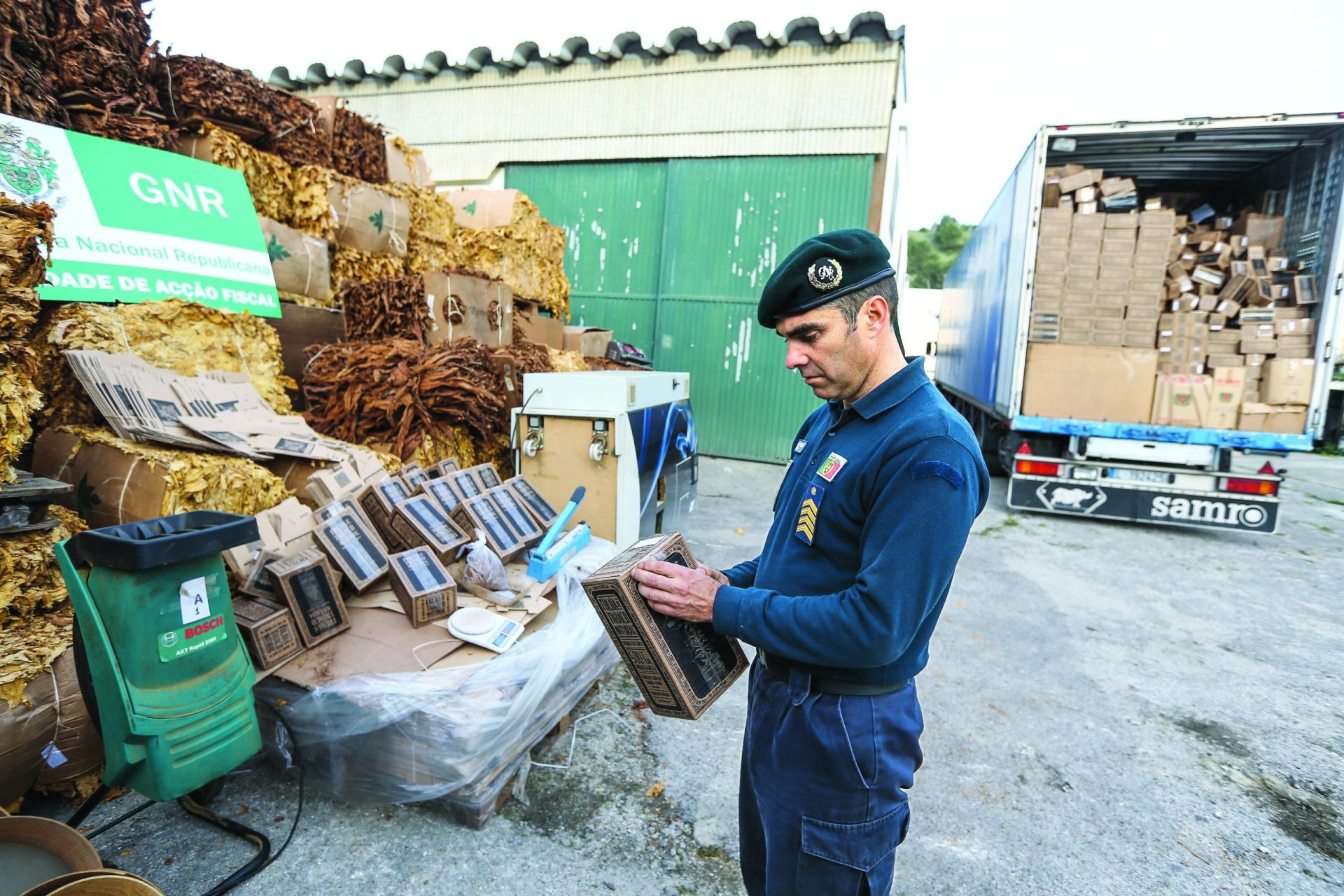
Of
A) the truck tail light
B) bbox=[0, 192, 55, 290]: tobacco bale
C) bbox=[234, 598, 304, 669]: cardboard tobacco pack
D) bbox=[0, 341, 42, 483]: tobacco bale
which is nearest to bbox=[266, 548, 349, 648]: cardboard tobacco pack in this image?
bbox=[234, 598, 304, 669]: cardboard tobacco pack

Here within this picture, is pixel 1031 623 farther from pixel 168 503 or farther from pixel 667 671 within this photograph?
pixel 168 503

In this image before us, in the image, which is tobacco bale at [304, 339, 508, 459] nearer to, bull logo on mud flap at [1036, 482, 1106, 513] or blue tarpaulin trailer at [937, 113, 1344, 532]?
blue tarpaulin trailer at [937, 113, 1344, 532]

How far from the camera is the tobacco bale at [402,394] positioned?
13.5ft

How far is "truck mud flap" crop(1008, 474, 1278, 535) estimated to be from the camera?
19.0ft

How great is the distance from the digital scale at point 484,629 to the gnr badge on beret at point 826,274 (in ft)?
6.50

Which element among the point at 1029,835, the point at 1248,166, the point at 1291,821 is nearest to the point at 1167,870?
the point at 1029,835

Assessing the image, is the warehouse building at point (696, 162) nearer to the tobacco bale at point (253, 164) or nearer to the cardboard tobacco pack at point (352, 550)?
the tobacco bale at point (253, 164)

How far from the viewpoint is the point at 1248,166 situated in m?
6.46

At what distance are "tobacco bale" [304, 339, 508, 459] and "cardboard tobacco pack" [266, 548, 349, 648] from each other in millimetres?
1406

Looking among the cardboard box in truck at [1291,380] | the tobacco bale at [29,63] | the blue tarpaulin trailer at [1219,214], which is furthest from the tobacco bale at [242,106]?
the cardboard box in truck at [1291,380]

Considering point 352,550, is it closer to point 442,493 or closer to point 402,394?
point 442,493

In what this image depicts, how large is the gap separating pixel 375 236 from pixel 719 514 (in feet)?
13.4

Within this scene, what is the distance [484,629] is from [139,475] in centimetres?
156

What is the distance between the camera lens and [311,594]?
8.59ft
